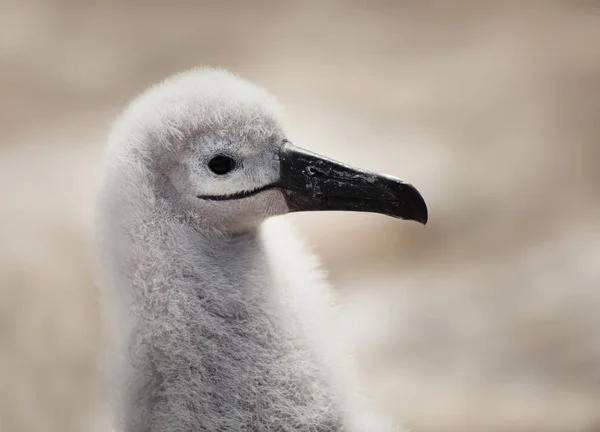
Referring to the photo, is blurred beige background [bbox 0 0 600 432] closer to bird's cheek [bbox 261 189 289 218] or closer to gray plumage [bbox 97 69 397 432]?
gray plumage [bbox 97 69 397 432]

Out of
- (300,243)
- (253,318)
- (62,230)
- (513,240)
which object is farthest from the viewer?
(513,240)

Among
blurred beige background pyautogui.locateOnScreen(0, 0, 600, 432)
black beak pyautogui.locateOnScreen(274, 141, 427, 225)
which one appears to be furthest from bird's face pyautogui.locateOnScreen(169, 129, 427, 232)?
blurred beige background pyautogui.locateOnScreen(0, 0, 600, 432)

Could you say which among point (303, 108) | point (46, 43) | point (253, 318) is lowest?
point (253, 318)

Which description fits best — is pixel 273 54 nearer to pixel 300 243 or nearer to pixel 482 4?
pixel 482 4

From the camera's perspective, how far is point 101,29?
3.60 metres

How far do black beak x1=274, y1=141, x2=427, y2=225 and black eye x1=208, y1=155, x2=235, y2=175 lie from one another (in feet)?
0.27

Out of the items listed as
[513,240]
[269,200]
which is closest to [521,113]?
[513,240]

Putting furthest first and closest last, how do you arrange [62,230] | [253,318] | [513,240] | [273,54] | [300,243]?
[273,54]
[513,240]
[62,230]
[300,243]
[253,318]

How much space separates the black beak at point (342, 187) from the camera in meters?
1.60

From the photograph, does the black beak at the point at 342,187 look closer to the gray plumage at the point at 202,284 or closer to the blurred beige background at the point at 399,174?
the gray plumage at the point at 202,284

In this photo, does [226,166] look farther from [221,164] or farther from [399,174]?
[399,174]

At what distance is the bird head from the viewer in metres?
1.57

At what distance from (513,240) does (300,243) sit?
1120 mm

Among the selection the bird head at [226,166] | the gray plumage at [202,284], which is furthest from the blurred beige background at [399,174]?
the bird head at [226,166]
